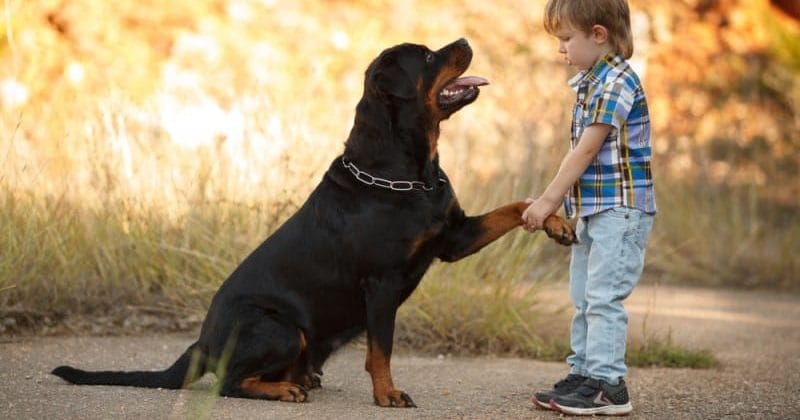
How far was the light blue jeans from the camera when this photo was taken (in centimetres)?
384

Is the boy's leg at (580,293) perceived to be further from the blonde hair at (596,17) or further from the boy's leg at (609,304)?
the blonde hair at (596,17)

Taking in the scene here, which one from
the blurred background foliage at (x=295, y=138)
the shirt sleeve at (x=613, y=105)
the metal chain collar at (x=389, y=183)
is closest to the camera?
the shirt sleeve at (x=613, y=105)

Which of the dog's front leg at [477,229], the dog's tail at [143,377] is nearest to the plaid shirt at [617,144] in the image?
the dog's front leg at [477,229]

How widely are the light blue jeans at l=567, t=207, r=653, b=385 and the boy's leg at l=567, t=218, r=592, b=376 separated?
0.12 meters

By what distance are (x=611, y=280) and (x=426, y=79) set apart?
1071 mm

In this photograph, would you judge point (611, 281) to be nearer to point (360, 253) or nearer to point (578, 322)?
point (578, 322)

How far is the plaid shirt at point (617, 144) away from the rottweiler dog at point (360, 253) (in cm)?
18

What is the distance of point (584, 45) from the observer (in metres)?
3.94

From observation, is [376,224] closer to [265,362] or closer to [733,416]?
[265,362]

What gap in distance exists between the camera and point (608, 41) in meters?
3.93

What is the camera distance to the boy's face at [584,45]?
154 inches

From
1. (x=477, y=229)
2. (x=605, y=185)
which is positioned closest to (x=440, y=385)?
(x=477, y=229)

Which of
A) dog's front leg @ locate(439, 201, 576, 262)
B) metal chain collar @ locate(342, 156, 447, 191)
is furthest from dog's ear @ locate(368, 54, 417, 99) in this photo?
dog's front leg @ locate(439, 201, 576, 262)

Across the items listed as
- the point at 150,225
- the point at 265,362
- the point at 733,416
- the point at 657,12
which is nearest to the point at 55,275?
the point at 150,225
